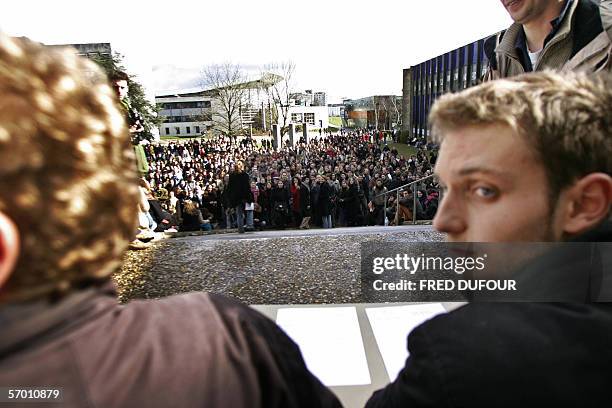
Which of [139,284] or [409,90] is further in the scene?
[409,90]

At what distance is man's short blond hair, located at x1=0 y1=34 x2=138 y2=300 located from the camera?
0.55 meters

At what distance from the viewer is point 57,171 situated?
1.90ft

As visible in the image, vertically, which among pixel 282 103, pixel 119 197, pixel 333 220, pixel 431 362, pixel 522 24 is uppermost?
pixel 282 103

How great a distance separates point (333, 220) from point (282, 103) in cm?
2815

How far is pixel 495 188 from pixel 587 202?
0.18 metres

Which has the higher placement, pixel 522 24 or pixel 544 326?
pixel 522 24

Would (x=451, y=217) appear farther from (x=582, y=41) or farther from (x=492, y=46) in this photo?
(x=492, y=46)

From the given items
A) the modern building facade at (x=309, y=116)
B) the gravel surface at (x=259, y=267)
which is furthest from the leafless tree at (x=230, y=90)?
the gravel surface at (x=259, y=267)

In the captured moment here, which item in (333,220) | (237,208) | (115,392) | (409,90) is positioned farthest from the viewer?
(409,90)

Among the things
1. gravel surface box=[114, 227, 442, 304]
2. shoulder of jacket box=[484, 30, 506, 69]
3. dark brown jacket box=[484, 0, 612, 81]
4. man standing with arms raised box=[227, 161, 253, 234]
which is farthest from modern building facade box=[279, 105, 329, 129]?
dark brown jacket box=[484, 0, 612, 81]

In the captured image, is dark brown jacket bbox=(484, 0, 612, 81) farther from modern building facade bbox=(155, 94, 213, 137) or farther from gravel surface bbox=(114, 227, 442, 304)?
modern building facade bbox=(155, 94, 213, 137)

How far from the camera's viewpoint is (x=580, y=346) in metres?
0.69

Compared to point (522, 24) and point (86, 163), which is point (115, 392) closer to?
point (86, 163)

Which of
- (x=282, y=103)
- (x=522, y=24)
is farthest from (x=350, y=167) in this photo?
(x=282, y=103)
